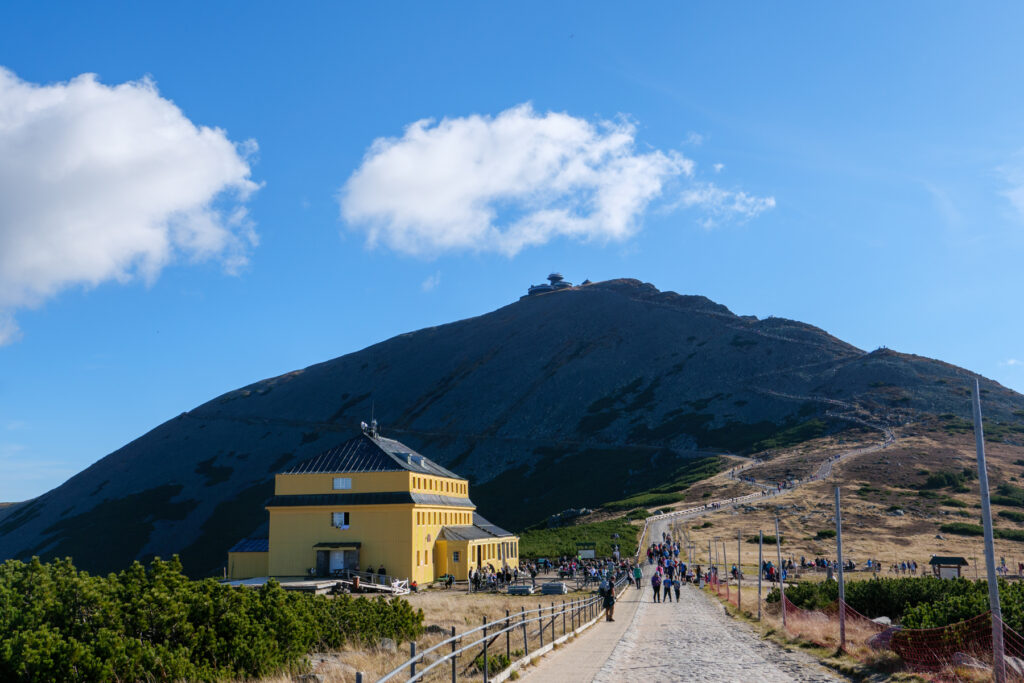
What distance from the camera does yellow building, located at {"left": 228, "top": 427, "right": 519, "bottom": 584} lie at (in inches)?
1969

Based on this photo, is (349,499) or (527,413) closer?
(349,499)

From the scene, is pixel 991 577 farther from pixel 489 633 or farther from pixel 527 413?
pixel 527 413

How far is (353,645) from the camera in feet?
65.0

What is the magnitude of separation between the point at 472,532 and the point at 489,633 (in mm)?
35814

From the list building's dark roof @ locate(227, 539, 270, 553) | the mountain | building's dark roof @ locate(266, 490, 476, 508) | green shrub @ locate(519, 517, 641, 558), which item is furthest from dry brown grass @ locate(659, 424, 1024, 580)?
building's dark roof @ locate(227, 539, 270, 553)

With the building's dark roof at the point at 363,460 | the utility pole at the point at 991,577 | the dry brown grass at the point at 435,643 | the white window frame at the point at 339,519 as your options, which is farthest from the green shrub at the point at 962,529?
the utility pole at the point at 991,577

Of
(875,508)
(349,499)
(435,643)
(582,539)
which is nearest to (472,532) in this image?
(349,499)

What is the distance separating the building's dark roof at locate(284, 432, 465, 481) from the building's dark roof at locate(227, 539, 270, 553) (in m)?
6.39

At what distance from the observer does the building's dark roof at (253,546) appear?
54.9 meters

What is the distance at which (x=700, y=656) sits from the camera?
18.0m

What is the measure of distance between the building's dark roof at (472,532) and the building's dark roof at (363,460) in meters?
4.15

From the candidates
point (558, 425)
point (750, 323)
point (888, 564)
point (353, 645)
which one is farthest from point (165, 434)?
point (353, 645)

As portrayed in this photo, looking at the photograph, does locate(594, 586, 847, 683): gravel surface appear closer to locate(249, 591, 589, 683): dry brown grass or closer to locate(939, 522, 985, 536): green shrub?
Answer: locate(249, 591, 589, 683): dry brown grass

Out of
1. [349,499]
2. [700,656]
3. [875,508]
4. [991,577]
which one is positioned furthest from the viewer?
[875,508]
